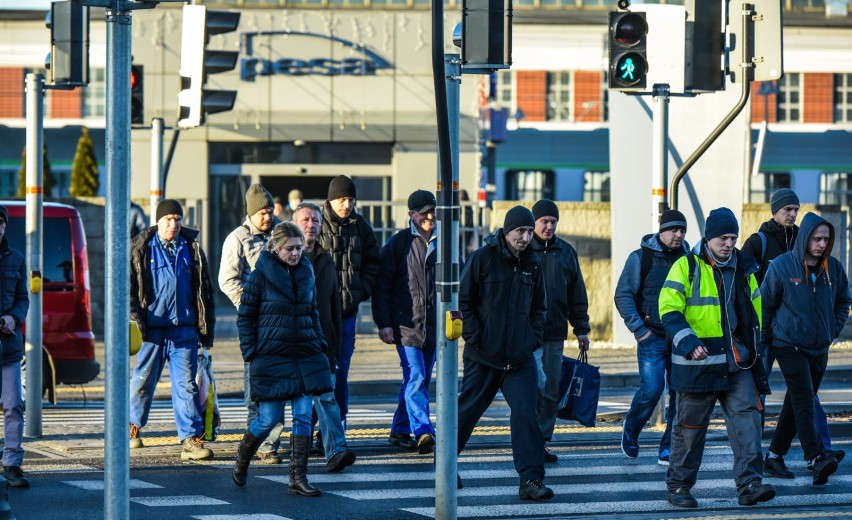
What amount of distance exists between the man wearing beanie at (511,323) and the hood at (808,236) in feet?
5.97

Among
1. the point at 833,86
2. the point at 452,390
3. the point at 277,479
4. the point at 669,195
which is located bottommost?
the point at 277,479

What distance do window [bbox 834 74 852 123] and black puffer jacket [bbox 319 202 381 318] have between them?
34.0 meters

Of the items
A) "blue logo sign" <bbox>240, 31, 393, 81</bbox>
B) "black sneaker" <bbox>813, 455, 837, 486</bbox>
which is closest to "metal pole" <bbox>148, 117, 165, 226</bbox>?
"black sneaker" <bbox>813, 455, 837, 486</bbox>

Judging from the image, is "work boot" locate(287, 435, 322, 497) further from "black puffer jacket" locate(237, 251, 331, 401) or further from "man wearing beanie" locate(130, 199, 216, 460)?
"man wearing beanie" locate(130, 199, 216, 460)

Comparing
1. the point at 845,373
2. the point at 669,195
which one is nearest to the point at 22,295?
the point at 669,195

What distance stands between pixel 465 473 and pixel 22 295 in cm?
321

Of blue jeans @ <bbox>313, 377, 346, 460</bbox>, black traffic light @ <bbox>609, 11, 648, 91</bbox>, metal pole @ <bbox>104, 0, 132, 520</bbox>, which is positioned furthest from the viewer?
black traffic light @ <bbox>609, 11, 648, 91</bbox>

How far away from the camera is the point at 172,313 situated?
1062 centimetres

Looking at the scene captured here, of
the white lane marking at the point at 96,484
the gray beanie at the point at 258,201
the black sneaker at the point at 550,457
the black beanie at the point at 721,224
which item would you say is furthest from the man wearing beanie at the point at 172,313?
the black beanie at the point at 721,224

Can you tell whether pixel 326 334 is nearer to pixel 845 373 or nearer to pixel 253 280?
pixel 253 280

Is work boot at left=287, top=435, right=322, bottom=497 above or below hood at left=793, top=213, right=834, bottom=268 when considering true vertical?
below

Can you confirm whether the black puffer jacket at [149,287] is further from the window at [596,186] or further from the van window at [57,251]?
the window at [596,186]

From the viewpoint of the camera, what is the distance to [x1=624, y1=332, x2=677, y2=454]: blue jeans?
1052cm

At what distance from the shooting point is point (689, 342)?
344 inches
